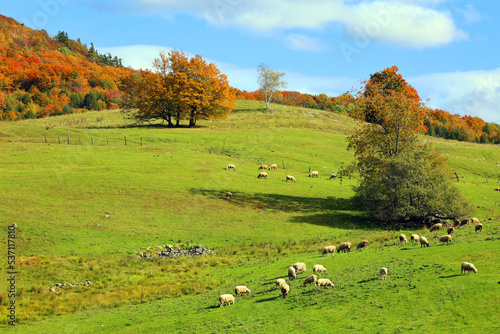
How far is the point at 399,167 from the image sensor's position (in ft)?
153

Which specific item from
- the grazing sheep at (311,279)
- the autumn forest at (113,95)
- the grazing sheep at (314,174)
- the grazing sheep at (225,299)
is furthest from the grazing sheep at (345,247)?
the autumn forest at (113,95)

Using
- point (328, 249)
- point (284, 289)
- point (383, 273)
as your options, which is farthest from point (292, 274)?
point (328, 249)

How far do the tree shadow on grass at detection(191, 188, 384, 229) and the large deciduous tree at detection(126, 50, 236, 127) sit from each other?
147 ft

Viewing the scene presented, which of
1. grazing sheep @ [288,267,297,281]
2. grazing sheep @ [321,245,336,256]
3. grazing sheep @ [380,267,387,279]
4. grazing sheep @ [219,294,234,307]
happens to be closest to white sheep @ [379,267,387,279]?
grazing sheep @ [380,267,387,279]

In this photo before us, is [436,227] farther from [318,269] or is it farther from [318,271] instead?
[318,269]

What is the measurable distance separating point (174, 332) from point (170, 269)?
13851 millimetres

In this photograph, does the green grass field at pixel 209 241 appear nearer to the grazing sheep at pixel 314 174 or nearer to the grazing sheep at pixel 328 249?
the grazing sheep at pixel 328 249

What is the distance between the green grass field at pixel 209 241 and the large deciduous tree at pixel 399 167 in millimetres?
2923

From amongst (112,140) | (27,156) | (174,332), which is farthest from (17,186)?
(174,332)

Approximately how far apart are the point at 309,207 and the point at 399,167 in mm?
11246

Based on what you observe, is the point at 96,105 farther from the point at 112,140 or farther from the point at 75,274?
the point at 75,274

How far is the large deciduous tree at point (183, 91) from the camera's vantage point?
3745 inches

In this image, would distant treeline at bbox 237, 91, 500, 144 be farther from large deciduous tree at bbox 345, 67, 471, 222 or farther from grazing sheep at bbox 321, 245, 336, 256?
grazing sheep at bbox 321, 245, 336, 256

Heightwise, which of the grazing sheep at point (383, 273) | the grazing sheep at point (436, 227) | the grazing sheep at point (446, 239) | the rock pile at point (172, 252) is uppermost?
the grazing sheep at point (446, 239)
